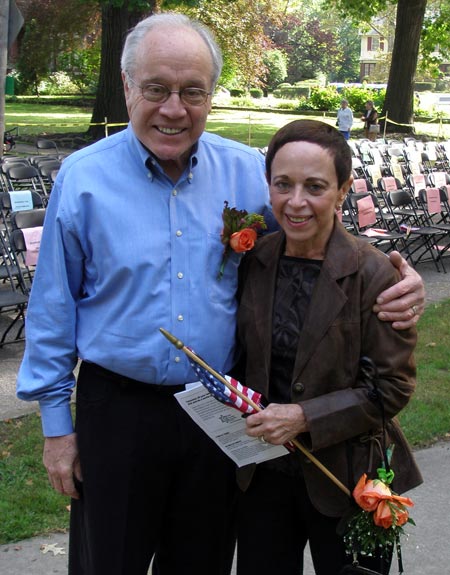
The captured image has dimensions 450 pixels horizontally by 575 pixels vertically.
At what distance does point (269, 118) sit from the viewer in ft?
122

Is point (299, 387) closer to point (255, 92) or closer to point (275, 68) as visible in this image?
point (255, 92)

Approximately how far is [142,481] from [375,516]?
2.30 feet

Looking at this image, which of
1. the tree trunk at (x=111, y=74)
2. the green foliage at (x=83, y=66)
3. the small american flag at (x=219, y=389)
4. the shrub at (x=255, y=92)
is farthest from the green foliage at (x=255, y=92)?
the small american flag at (x=219, y=389)

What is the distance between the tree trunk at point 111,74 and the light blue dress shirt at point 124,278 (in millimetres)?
17675

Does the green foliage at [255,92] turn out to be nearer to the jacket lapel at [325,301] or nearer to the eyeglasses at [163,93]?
the eyeglasses at [163,93]

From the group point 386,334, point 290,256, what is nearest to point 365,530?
point 386,334

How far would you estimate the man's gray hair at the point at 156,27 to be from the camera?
2377 millimetres

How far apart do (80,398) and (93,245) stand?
19.0 inches

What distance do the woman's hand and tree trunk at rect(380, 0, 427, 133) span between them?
2609 cm

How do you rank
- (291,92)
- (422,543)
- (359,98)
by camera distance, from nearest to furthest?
1. (422,543)
2. (359,98)
3. (291,92)

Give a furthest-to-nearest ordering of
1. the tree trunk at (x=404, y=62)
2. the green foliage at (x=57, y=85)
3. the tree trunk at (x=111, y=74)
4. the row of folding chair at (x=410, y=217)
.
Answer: the green foliage at (x=57, y=85), the tree trunk at (x=404, y=62), the tree trunk at (x=111, y=74), the row of folding chair at (x=410, y=217)

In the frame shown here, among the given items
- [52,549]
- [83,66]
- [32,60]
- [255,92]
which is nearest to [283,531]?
[52,549]

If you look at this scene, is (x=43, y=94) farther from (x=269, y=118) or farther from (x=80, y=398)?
(x=80, y=398)

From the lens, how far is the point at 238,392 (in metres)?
2.22
